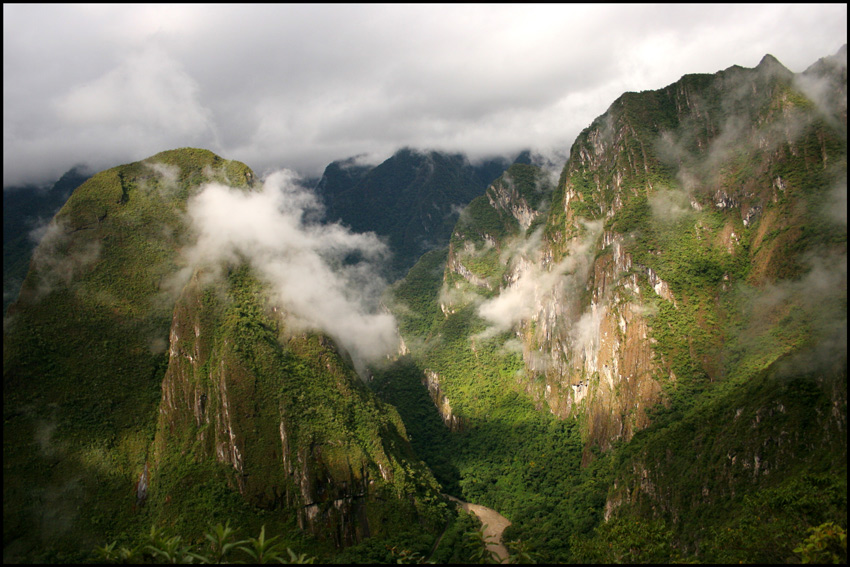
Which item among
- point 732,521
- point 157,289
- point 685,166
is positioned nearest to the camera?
point 732,521

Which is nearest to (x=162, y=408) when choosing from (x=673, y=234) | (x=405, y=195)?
(x=673, y=234)

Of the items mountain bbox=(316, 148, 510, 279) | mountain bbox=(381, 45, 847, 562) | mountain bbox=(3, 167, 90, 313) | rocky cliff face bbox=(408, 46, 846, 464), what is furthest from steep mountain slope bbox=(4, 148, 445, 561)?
mountain bbox=(316, 148, 510, 279)

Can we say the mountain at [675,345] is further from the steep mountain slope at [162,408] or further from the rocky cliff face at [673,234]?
the steep mountain slope at [162,408]

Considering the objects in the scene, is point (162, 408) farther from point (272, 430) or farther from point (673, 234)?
point (673, 234)

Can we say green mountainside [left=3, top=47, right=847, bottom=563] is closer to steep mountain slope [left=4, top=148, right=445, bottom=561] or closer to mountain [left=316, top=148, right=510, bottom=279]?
steep mountain slope [left=4, top=148, right=445, bottom=561]

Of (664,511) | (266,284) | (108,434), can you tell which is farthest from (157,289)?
(664,511)

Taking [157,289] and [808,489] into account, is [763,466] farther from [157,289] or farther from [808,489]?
[157,289]
